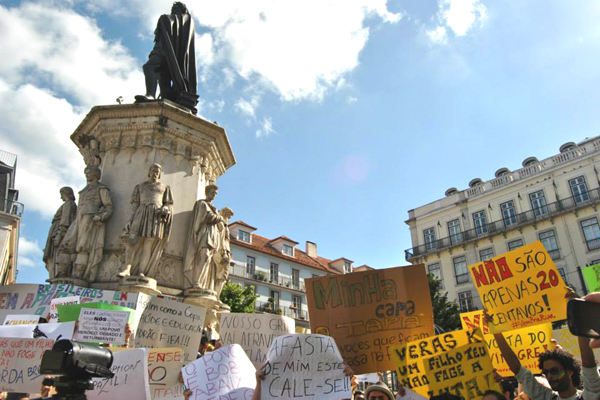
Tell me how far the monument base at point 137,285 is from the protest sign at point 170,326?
1123 millimetres

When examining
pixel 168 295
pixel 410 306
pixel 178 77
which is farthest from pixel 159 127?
pixel 410 306

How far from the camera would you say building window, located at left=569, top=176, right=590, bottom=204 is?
34.4 metres

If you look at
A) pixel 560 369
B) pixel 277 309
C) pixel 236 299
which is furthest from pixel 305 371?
pixel 277 309

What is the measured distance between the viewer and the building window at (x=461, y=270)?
3825 centimetres

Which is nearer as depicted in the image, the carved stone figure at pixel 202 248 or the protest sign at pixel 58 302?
the protest sign at pixel 58 302

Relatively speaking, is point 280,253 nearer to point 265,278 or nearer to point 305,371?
point 265,278

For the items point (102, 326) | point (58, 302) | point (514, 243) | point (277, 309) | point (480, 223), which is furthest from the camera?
point (277, 309)

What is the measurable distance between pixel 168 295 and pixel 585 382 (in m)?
5.92

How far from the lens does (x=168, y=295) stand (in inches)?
291

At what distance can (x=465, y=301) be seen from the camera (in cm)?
3697

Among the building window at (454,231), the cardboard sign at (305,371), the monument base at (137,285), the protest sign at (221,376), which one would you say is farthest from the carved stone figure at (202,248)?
the building window at (454,231)

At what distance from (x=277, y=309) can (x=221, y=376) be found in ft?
129

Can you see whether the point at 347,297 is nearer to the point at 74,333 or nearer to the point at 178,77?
the point at 74,333

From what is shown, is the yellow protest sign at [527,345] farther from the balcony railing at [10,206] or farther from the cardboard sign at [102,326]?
the balcony railing at [10,206]
